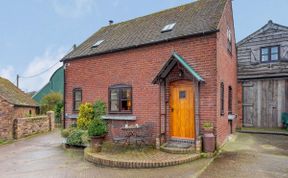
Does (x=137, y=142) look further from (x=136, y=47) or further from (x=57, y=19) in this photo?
(x=57, y=19)

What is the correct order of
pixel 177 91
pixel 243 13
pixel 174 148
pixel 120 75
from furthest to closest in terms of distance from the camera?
pixel 243 13, pixel 120 75, pixel 177 91, pixel 174 148

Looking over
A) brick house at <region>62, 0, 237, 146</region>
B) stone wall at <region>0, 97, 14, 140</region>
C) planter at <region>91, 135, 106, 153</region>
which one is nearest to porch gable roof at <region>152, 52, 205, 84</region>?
brick house at <region>62, 0, 237, 146</region>

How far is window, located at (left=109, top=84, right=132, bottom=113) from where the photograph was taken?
10.9 m

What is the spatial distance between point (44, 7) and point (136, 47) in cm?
999

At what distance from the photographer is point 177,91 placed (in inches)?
369

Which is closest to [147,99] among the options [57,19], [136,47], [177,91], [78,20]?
[177,91]

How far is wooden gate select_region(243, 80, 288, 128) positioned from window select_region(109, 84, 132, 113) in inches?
339

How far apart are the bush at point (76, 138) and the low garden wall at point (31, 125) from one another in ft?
23.0

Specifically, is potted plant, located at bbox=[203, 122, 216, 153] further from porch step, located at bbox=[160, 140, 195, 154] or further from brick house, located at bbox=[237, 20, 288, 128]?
brick house, located at bbox=[237, 20, 288, 128]

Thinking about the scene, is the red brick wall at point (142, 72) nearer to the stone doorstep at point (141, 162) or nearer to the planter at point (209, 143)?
the planter at point (209, 143)

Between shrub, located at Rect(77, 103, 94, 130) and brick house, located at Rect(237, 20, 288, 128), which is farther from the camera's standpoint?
brick house, located at Rect(237, 20, 288, 128)

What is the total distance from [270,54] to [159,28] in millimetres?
8103

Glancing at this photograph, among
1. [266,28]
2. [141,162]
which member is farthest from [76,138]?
[266,28]

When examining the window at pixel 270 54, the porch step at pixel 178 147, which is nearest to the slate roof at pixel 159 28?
the porch step at pixel 178 147
